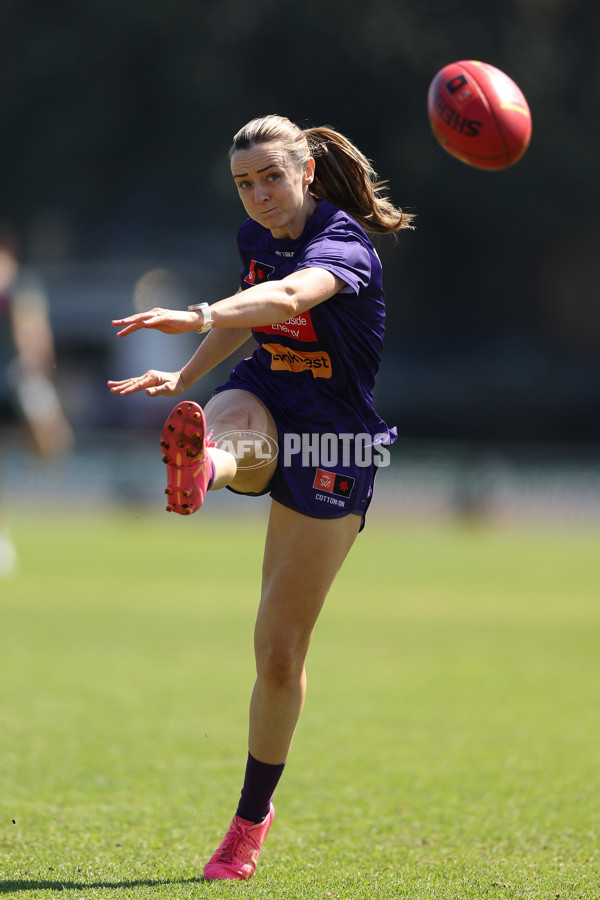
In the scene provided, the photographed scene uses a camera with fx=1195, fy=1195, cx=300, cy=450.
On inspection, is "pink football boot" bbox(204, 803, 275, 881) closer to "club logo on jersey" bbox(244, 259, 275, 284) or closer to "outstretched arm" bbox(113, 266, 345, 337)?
"outstretched arm" bbox(113, 266, 345, 337)

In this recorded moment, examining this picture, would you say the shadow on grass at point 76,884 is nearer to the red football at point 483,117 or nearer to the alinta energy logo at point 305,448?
the alinta energy logo at point 305,448

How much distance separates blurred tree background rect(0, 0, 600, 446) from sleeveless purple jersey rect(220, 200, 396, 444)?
105 feet

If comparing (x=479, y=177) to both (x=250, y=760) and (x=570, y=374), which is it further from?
(x=250, y=760)

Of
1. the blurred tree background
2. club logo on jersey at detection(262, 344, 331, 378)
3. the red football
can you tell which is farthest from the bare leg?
the blurred tree background

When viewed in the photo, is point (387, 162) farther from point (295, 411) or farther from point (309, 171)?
point (295, 411)

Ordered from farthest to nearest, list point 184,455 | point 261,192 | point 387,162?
point 387,162
point 261,192
point 184,455

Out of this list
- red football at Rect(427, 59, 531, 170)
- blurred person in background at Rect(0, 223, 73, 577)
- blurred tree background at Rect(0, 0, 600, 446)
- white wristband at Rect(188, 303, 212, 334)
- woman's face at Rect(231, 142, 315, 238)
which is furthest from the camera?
blurred tree background at Rect(0, 0, 600, 446)

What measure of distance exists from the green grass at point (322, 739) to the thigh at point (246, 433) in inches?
50.7

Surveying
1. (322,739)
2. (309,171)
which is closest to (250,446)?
(309,171)

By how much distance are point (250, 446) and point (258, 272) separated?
2.13ft

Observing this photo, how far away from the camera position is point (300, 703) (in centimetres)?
401

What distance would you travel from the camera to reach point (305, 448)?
13.1 feet

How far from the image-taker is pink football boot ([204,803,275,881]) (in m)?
3.81

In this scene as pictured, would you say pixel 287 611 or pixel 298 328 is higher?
pixel 298 328
